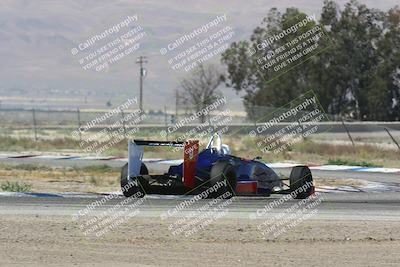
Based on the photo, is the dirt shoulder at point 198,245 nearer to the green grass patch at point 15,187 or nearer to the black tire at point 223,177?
the black tire at point 223,177

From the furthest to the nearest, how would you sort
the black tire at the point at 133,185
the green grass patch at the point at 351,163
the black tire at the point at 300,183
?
the green grass patch at the point at 351,163 < the black tire at the point at 300,183 < the black tire at the point at 133,185

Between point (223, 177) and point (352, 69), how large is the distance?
162ft

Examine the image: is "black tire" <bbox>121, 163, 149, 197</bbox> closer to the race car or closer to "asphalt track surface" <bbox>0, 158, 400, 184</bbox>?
the race car

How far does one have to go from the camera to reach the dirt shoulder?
11.0m

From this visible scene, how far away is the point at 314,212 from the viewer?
16766mm

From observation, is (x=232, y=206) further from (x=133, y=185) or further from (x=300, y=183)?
(x=133, y=185)

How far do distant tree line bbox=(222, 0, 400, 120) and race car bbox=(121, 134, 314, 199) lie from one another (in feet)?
150

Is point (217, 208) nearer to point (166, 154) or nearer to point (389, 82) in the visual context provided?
point (166, 154)

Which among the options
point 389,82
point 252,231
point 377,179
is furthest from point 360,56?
A: point 252,231

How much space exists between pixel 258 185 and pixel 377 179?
840cm

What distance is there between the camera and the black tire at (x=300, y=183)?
18.6 meters

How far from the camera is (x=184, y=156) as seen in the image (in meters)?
17.5

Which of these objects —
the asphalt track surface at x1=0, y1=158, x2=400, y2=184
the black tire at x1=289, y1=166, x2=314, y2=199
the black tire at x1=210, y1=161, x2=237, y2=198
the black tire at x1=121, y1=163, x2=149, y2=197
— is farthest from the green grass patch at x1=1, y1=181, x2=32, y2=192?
the asphalt track surface at x1=0, y1=158, x2=400, y2=184

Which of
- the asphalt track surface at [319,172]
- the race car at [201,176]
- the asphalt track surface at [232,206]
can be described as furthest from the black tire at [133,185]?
the asphalt track surface at [319,172]
